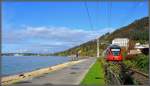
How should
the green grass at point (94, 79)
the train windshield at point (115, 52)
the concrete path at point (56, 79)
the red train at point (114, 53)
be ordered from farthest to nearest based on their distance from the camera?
the red train at point (114, 53) → the train windshield at point (115, 52) → the green grass at point (94, 79) → the concrete path at point (56, 79)

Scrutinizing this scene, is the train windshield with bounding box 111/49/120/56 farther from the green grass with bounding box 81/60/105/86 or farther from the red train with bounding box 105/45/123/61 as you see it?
the green grass with bounding box 81/60/105/86

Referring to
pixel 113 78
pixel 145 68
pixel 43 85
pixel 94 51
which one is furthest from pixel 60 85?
pixel 94 51

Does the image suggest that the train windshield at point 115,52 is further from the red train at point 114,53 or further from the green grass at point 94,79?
the green grass at point 94,79

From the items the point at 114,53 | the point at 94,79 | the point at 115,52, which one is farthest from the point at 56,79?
the point at 114,53

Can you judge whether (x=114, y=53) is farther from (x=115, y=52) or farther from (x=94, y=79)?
(x=94, y=79)

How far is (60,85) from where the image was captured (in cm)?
2070

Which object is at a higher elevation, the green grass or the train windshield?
the train windshield

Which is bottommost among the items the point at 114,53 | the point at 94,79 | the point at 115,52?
the point at 94,79

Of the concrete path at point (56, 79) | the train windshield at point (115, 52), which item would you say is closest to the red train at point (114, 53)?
the train windshield at point (115, 52)

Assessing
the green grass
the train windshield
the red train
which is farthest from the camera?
the red train

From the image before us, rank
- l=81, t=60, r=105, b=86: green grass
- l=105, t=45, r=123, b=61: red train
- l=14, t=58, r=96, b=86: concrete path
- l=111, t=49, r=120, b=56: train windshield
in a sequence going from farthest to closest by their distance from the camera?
l=105, t=45, r=123, b=61: red train < l=111, t=49, r=120, b=56: train windshield < l=81, t=60, r=105, b=86: green grass < l=14, t=58, r=96, b=86: concrete path

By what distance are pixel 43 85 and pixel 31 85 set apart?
2.48 feet

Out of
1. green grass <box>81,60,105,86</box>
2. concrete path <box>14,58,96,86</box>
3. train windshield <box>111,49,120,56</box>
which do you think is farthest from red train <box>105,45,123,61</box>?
green grass <box>81,60,105,86</box>

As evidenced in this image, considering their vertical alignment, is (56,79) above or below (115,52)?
below
